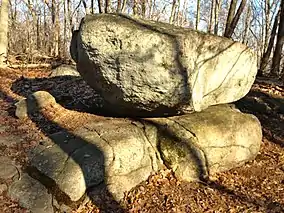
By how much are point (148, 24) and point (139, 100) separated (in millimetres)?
1254

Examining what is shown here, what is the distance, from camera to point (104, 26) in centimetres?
515

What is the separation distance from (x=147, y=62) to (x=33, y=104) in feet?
9.73

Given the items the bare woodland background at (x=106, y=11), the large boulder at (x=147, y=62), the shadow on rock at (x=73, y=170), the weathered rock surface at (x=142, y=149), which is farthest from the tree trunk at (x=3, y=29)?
the shadow on rock at (x=73, y=170)

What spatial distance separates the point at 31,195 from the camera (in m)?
4.57

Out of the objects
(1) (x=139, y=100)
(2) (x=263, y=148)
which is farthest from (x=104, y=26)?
(2) (x=263, y=148)

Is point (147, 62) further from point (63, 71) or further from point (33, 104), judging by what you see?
point (63, 71)

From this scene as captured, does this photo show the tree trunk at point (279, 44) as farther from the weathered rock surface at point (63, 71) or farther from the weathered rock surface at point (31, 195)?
the weathered rock surface at point (31, 195)

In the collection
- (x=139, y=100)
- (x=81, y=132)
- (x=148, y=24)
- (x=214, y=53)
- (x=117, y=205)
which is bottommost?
(x=117, y=205)

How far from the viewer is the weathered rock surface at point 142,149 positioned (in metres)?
4.83

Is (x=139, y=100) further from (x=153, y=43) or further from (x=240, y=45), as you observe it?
(x=240, y=45)

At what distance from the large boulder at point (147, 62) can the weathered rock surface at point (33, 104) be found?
143 cm

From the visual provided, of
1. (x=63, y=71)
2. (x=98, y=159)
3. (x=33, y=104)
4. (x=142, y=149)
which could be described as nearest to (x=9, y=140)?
(x=33, y=104)

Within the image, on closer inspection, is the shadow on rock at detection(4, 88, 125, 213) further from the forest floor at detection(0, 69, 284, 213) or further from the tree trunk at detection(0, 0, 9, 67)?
the tree trunk at detection(0, 0, 9, 67)

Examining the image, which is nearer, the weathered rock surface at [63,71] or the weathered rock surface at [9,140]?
the weathered rock surface at [9,140]
